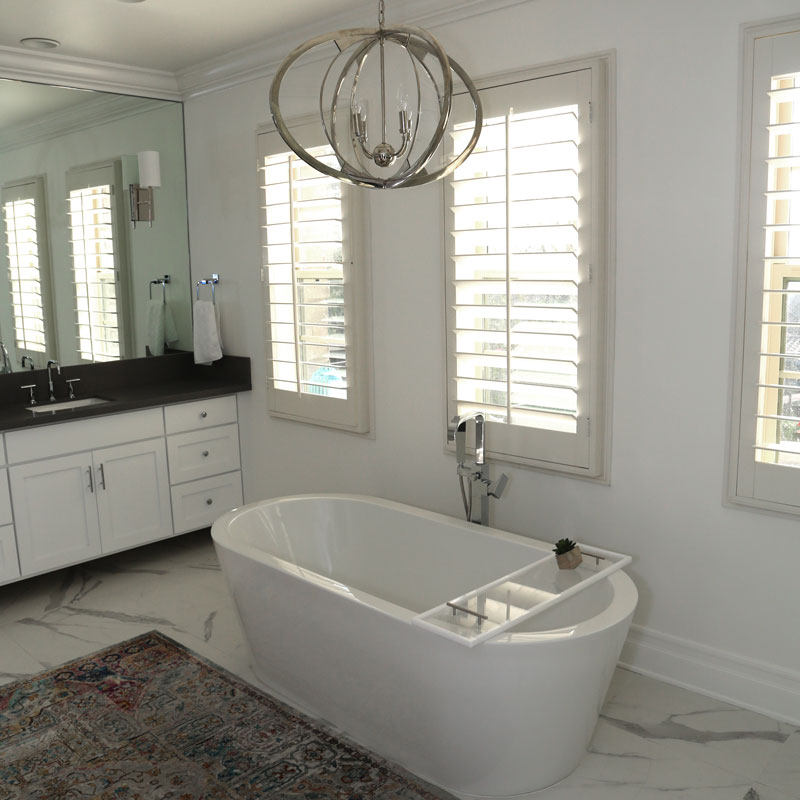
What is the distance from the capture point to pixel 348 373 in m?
3.71

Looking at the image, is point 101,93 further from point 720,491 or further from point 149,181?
point 720,491

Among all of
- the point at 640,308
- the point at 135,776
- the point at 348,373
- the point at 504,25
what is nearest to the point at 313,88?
the point at 504,25

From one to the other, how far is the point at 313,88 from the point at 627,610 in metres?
1.73

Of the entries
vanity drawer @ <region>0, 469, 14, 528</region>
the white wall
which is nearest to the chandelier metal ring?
the white wall

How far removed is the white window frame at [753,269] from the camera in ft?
7.80

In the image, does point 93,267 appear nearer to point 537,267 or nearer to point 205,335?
point 205,335

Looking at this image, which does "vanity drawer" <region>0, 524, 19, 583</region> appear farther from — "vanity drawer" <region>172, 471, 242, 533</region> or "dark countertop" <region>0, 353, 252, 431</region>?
"vanity drawer" <region>172, 471, 242, 533</region>

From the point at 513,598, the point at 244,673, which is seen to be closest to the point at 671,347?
the point at 513,598

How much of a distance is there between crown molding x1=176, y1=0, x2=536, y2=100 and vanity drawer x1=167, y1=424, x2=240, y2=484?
1.76 meters

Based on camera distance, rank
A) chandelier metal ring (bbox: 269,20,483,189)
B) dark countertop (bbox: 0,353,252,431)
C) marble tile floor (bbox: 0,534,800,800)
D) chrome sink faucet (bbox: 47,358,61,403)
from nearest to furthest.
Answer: chandelier metal ring (bbox: 269,20,483,189) < marble tile floor (bbox: 0,534,800,800) < dark countertop (bbox: 0,353,252,431) < chrome sink faucet (bbox: 47,358,61,403)

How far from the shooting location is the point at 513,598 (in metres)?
2.78

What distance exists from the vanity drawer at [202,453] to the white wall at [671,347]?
4.84 feet

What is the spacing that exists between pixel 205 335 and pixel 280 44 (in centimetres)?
148

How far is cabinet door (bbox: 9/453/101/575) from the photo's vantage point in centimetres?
358
